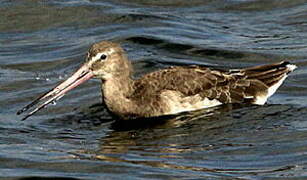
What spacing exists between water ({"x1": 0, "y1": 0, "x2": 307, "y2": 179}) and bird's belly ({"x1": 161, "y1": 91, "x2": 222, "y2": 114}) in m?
0.17

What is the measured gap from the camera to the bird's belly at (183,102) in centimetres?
1367

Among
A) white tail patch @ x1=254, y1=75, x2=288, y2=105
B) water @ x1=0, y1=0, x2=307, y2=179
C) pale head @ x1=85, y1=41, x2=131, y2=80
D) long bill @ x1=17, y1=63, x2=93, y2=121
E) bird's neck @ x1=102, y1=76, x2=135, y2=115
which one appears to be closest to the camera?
water @ x1=0, y1=0, x2=307, y2=179

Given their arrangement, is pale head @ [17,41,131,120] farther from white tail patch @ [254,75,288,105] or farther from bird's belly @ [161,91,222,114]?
→ white tail patch @ [254,75,288,105]

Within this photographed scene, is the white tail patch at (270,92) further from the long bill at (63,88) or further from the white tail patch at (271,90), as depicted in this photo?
the long bill at (63,88)

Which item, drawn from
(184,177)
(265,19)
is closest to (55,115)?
(184,177)

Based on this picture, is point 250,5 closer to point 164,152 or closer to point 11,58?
point 11,58

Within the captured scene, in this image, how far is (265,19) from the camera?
64.7 ft

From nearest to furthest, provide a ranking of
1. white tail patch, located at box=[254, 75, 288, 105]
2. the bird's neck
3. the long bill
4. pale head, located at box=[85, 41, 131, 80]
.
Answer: the long bill, pale head, located at box=[85, 41, 131, 80], the bird's neck, white tail patch, located at box=[254, 75, 288, 105]

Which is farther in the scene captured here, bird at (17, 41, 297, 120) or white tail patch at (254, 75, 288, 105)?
white tail patch at (254, 75, 288, 105)

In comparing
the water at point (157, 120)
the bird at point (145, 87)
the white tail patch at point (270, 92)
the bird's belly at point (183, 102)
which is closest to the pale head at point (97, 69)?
the bird at point (145, 87)

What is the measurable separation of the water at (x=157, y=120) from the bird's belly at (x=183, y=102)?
17 cm

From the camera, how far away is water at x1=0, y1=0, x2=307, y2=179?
11078 millimetres

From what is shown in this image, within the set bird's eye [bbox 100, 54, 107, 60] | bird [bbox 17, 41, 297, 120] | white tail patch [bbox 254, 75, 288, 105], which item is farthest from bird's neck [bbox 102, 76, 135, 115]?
white tail patch [bbox 254, 75, 288, 105]

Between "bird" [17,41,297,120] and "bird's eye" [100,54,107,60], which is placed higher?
"bird's eye" [100,54,107,60]
